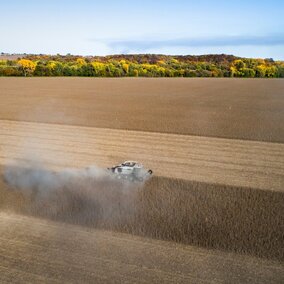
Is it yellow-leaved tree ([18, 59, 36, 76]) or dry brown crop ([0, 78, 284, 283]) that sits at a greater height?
yellow-leaved tree ([18, 59, 36, 76])

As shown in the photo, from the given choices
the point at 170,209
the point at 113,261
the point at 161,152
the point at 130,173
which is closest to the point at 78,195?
the point at 130,173

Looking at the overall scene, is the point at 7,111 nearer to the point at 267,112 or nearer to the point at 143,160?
the point at 143,160

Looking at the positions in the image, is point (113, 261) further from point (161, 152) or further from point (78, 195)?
point (161, 152)

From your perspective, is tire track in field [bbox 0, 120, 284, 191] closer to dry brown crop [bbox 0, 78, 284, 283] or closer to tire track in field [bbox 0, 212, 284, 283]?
dry brown crop [bbox 0, 78, 284, 283]

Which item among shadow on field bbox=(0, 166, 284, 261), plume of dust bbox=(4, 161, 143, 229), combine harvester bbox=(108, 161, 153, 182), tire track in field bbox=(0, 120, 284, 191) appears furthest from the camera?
tire track in field bbox=(0, 120, 284, 191)

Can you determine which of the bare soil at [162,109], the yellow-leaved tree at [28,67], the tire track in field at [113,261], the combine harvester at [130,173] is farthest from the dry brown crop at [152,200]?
the yellow-leaved tree at [28,67]

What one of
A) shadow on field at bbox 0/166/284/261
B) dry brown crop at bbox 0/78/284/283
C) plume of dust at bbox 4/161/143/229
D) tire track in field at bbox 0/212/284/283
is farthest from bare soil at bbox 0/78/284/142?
tire track in field at bbox 0/212/284/283

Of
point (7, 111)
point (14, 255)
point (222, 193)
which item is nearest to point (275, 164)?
point (222, 193)

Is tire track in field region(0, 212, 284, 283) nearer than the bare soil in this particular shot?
Yes

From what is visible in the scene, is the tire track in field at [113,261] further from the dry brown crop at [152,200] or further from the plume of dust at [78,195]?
the plume of dust at [78,195]
